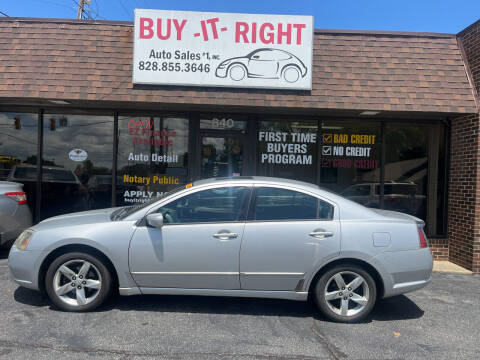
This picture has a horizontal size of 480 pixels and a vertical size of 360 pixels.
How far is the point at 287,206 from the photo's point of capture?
4.23 m

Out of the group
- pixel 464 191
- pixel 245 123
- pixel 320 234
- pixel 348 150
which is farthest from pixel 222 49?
pixel 464 191

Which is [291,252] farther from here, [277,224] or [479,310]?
[479,310]

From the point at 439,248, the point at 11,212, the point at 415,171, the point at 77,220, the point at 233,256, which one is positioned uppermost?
the point at 415,171

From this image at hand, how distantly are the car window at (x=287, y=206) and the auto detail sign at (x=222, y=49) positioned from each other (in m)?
2.99

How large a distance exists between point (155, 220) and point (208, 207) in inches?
23.8

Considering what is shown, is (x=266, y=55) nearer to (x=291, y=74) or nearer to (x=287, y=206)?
(x=291, y=74)

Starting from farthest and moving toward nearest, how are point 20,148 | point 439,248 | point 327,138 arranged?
point 20,148, point 327,138, point 439,248

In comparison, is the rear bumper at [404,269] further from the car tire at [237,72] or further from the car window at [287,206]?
the car tire at [237,72]

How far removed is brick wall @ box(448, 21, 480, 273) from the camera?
6.41m

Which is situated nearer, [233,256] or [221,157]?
[233,256]

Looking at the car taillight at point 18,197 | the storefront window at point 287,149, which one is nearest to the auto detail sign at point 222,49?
the storefront window at point 287,149

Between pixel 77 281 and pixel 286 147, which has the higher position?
pixel 286 147

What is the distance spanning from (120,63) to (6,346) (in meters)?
4.94

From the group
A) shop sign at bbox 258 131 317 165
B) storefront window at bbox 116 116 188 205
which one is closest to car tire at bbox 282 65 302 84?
shop sign at bbox 258 131 317 165
